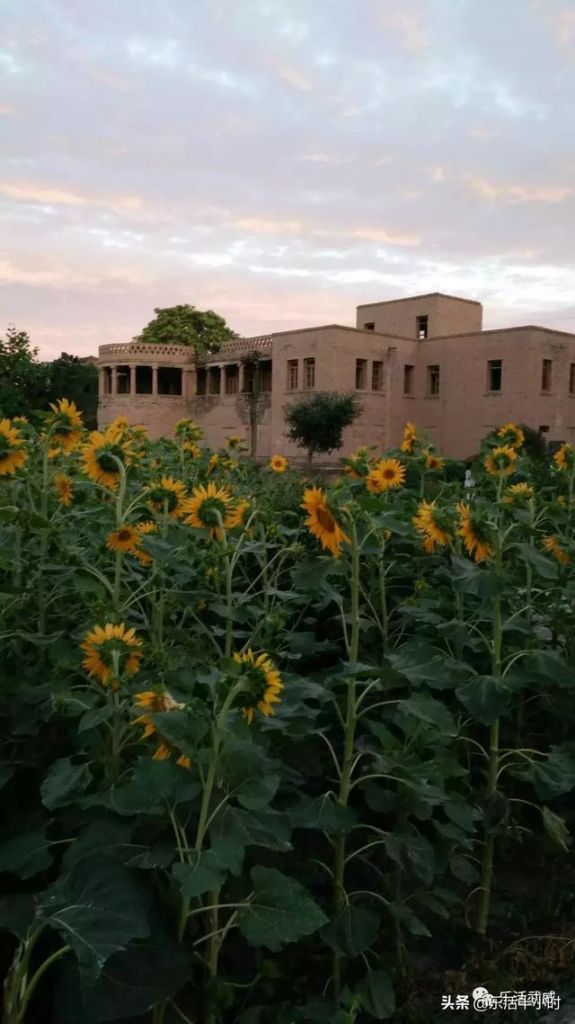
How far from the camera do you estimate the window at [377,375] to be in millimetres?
38125

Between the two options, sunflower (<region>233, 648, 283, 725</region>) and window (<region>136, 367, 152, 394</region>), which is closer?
sunflower (<region>233, 648, 283, 725</region>)

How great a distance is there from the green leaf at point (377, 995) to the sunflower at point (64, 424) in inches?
68.2

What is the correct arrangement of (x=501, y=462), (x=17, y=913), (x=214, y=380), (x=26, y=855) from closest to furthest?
(x=17, y=913) → (x=26, y=855) → (x=501, y=462) → (x=214, y=380)

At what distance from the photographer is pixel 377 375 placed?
38.4m

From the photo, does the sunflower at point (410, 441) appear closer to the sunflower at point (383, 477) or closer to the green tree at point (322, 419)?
the sunflower at point (383, 477)

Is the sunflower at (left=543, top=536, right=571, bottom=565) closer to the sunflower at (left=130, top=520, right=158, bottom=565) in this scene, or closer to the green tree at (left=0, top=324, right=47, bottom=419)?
the sunflower at (left=130, top=520, right=158, bottom=565)

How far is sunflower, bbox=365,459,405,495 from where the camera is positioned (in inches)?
137

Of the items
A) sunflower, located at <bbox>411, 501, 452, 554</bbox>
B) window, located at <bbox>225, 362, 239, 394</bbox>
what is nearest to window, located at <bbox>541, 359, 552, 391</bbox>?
window, located at <bbox>225, 362, 239, 394</bbox>

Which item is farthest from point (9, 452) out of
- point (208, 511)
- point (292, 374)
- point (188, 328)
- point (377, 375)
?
point (188, 328)

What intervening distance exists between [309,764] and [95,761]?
1.73ft

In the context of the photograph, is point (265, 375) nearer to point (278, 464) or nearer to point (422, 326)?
point (422, 326)

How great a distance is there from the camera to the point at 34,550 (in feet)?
8.70

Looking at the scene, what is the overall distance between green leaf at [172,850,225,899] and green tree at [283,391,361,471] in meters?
33.1

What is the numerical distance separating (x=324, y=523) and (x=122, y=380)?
47.7m
